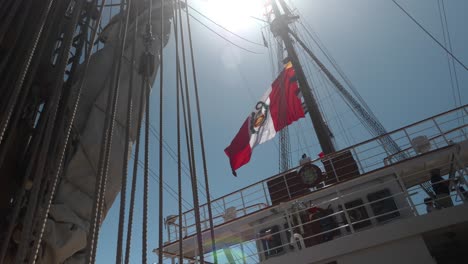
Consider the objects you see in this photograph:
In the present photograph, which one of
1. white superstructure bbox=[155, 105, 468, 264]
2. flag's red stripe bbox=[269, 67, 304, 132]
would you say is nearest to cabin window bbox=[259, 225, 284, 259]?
white superstructure bbox=[155, 105, 468, 264]

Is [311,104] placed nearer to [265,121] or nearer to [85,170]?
[265,121]

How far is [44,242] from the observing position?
246 centimetres

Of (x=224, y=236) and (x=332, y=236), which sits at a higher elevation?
(x=224, y=236)

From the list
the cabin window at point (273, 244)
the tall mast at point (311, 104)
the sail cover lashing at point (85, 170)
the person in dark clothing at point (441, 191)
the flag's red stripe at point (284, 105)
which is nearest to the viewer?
the sail cover lashing at point (85, 170)

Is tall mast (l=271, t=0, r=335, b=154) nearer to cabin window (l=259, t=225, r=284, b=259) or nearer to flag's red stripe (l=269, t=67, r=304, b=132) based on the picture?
flag's red stripe (l=269, t=67, r=304, b=132)

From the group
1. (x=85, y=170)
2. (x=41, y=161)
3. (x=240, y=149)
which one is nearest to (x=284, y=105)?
(x=240, y=149)

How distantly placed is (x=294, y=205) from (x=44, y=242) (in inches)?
202

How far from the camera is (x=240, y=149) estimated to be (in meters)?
11.0

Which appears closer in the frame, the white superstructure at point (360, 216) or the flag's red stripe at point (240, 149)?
the white superstructure at point (360, 216)

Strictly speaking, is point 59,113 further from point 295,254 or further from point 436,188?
point 436,188

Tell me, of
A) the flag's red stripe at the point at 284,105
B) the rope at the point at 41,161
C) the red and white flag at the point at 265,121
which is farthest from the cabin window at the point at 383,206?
the rope at the point at 41,161

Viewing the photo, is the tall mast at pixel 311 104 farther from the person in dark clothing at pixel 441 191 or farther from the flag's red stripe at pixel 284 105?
the person in dark clothing at pixel 441 191

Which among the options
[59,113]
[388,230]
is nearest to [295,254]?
[388,230]

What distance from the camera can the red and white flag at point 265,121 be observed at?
1087 cm
